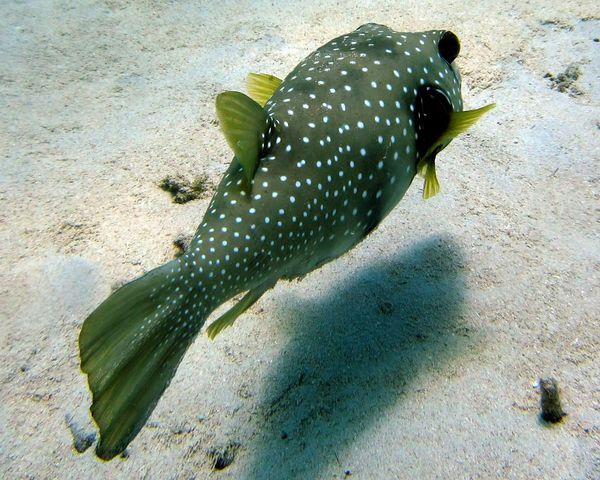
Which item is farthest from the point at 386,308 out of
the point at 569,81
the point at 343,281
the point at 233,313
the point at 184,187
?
the point at 569,81

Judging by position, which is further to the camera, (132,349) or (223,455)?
(223,455)

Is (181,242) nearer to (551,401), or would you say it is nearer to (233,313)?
(233,313)

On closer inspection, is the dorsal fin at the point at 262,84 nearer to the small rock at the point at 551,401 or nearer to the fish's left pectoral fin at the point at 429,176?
the fish's left pectoral fin at the point at 429,176

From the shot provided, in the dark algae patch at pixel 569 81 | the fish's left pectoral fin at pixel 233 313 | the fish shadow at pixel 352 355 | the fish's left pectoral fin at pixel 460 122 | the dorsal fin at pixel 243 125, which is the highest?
the dorsal fin at pixel 243 125

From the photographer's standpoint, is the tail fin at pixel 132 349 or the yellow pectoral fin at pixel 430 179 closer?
the tail fin at pixel 132 349

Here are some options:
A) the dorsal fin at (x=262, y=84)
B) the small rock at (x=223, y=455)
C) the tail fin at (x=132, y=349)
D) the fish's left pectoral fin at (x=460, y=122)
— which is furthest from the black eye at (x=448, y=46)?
the small rock at (x=223, y=455)

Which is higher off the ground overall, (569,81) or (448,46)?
(448,46)

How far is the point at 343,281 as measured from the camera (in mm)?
3797

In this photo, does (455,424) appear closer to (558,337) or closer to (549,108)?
(558,337)

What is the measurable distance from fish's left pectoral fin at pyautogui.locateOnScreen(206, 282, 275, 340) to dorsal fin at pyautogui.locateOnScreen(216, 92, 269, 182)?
656mm

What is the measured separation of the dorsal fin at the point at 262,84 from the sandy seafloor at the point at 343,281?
1.46 meters

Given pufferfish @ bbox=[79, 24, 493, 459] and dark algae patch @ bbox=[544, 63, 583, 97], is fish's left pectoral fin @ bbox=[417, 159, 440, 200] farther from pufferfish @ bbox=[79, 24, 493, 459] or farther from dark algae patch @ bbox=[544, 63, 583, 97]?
dark algae patch @ bbox=[544, 63, 583, 97]

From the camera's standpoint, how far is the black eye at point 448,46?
3240 mm

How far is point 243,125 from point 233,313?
1.04 meters
